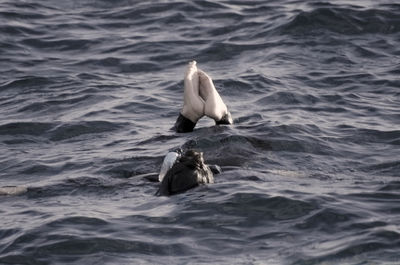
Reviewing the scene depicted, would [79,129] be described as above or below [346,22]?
below

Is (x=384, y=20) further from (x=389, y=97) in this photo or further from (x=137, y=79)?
(x=137, y=79)

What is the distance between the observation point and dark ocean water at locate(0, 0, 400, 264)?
318 inches

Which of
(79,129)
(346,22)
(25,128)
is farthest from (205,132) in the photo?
(346,22)

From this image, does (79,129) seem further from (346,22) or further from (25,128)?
(346,22)

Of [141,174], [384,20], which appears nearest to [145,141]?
[141,174]

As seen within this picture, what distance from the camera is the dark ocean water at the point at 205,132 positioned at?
8.07 meters

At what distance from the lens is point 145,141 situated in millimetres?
11484

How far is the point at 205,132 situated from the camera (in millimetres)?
11234

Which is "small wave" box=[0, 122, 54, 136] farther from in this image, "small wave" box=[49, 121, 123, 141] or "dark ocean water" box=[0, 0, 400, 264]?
"small wave" box=[49, 121, 123, 141]

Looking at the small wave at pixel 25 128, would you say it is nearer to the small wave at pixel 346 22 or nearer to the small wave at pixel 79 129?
the small wave at pixel 79 129

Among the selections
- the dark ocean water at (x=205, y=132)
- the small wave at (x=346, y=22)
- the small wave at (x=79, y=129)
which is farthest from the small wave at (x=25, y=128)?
the small wave at (x=346, y=22)

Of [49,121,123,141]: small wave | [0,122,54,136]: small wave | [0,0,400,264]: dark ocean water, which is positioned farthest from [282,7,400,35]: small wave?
[0,122,54,136]: small wave

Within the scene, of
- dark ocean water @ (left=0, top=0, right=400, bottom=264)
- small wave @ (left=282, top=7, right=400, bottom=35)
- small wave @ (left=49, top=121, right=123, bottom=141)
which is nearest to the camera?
dark ocean water @ (left=0, top=0, right=400, bottom=264)

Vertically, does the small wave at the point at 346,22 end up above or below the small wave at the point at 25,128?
above
